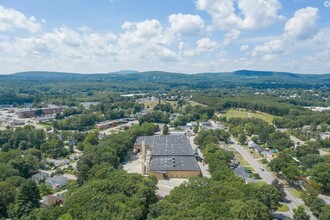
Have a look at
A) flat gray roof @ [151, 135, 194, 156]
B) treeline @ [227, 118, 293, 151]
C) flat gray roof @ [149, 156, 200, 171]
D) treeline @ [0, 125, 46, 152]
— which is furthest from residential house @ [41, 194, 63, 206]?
treeline @ [227, 118, 293, 151]

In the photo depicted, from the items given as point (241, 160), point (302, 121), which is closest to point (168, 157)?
point (241, 160)

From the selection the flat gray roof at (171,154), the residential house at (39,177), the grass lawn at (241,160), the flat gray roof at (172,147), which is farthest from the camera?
the grass lawn at (241,160)

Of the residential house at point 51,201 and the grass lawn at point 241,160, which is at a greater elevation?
the residential house at point 51,201

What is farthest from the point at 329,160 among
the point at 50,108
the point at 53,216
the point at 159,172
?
the point at 50,108

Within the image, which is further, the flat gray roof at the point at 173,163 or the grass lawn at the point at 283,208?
the flat gray roof at the point at 173,163

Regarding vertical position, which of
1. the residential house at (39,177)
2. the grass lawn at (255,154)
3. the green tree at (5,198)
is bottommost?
the grass lawn at (255,154)

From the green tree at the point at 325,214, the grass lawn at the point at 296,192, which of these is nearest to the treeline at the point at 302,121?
the grass lawn at the point at 296,192

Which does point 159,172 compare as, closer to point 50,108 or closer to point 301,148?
point 301,148

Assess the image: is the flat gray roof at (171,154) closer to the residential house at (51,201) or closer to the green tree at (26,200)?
the residential house at (51,201)

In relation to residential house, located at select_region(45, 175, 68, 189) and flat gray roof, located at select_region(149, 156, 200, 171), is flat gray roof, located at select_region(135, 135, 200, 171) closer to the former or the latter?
flat gray roof, located at select_region(149, 156, 200, 171)

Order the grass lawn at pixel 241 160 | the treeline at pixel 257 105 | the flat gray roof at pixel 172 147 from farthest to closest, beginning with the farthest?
the treeline at pixel 257 105
the grass lawn at pixel 241 160
the flat gray roof at pixel 172 147
